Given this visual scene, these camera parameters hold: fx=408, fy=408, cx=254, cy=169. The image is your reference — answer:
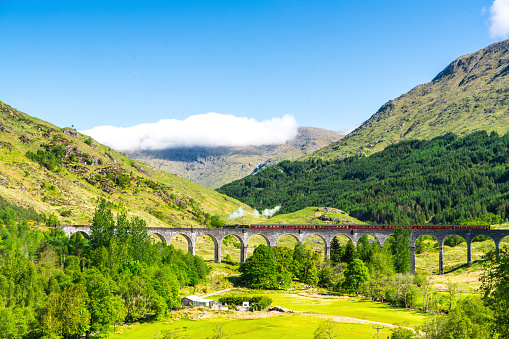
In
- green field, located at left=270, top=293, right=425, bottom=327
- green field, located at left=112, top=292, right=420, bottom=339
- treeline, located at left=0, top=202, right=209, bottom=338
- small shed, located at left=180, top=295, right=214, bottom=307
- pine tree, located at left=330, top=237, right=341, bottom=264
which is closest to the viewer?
treeline, located at left=0, top=202, right=209, bottom=338

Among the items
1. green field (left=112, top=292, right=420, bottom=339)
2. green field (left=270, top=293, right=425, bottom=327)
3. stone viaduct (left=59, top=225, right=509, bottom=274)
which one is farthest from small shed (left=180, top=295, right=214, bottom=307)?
stone viaduct (left=59, top=225, right=509, bottom=274)

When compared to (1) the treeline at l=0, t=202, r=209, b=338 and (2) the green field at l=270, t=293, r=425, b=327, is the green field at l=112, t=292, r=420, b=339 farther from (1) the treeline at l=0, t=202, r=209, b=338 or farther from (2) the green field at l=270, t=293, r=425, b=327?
(1) the treeline at l=0, t=202, r=209, b=338

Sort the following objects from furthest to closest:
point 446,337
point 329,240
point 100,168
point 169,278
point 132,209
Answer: point 100,168 → point 132,209 → point 329,240 → point 169,278 → point 446,337

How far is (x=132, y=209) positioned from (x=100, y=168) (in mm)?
45267

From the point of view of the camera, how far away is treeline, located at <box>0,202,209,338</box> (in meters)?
53.6

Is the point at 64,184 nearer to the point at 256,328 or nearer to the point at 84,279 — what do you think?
the point at 84,279

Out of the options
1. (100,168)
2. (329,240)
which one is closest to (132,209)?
(100,168)

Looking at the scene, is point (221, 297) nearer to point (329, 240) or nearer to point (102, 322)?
point (102, 322)

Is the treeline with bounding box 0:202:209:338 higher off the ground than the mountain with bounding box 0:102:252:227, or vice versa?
the mountain with bounding box 0:102:252:227

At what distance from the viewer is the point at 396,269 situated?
9925 centimetres

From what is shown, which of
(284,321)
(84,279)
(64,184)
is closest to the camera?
(284,321)

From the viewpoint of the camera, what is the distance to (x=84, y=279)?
64.8 m

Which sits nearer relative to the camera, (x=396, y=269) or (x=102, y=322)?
(x=102, y=322)

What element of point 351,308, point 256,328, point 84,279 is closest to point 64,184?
point 84,279
